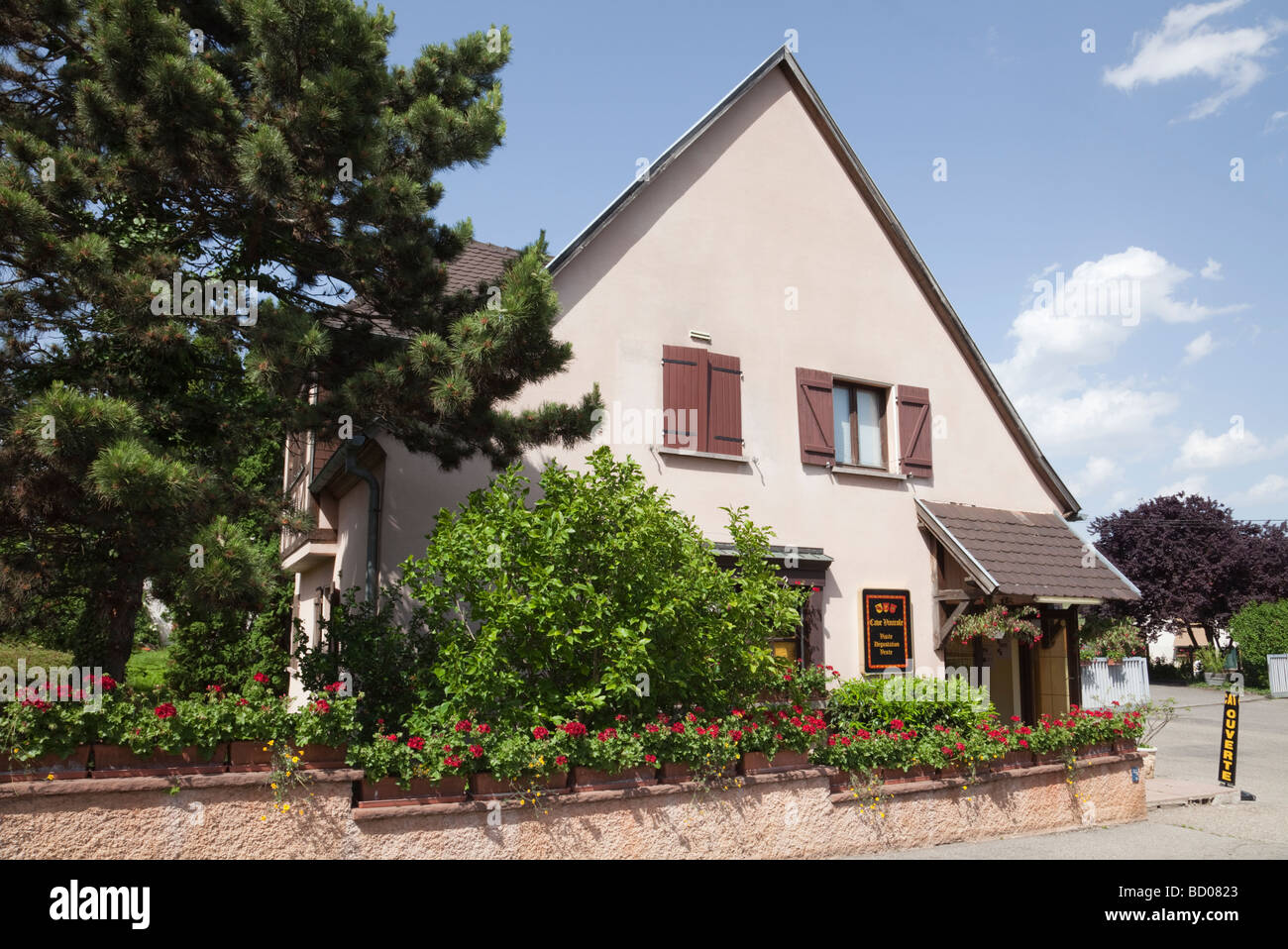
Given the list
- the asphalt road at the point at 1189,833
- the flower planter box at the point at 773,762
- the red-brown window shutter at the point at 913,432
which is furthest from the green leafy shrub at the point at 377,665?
the red-brown window shutter at the point at 913,432

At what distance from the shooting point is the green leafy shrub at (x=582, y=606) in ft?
24.3

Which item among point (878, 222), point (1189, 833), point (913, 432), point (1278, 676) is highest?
point (878, 222)

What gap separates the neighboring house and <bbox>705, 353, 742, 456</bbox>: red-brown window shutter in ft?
0.09

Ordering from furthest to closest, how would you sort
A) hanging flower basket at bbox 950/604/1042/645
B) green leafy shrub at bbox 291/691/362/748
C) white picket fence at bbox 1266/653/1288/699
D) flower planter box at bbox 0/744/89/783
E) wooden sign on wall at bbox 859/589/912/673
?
white picket fence at bbox 1266/653/1288/699 → wooden sign on wall at bbox 859/589/912/673 → hanging flower basket at bbox 950/604/1042/645 → green leafy shrub at bbox 291/691/362/748 → flower planter box at bbox 0/744/89/783

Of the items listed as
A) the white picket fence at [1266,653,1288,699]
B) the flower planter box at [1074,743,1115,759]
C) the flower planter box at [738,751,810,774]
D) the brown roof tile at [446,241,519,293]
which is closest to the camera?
the flower planter box at [738,751,810,774]

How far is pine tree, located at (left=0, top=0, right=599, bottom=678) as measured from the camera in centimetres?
661

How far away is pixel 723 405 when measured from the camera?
1166 centimetres

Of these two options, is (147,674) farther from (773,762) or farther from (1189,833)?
(1189,833)

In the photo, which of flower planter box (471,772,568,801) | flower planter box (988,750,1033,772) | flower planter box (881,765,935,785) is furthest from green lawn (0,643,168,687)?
flower planter box (988,750,1033,772)

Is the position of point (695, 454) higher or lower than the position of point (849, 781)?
higher

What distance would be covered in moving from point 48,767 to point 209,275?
4308 mm

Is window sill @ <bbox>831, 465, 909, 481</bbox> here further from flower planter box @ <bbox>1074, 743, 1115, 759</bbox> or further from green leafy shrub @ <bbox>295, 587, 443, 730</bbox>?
green leafy shrub @ <bbox>295, 587, 443, 730</bbox>

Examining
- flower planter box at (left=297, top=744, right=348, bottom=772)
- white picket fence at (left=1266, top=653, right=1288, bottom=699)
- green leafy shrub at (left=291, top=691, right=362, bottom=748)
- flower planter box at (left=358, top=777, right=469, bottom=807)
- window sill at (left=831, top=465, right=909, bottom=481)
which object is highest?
window sill at (left=831, top=465, right=909, bottom=481)

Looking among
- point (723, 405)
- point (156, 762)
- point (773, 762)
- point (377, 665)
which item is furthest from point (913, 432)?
point (156, 762)
